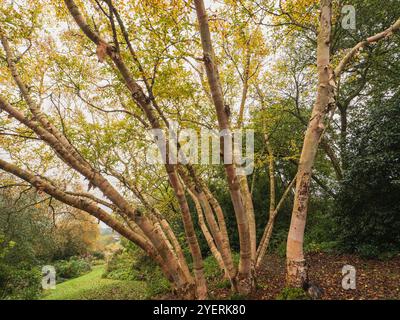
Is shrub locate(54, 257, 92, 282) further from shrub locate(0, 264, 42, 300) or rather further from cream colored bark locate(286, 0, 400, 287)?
cream colored bark locate(286, 0, 400, 287)

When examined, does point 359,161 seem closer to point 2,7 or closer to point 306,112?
point 306,112

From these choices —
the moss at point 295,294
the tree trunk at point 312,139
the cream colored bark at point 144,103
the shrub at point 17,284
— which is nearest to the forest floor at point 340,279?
the moss at point 295,294

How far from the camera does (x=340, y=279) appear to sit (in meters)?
5.29

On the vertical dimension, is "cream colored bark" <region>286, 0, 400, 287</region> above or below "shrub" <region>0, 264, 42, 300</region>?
above

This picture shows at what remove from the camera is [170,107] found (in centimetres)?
643

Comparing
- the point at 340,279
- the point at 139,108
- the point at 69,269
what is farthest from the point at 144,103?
the point at 69,269

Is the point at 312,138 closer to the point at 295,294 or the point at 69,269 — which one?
the point at 295,294

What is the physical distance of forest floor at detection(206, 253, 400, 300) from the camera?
4430 mm

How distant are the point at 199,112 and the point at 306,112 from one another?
16.3 ft

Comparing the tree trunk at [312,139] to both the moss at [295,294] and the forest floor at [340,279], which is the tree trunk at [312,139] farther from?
the forest floor at [340,279]

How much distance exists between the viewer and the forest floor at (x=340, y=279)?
4.43 meters

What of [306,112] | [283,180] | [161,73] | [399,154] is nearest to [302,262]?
[161,73]

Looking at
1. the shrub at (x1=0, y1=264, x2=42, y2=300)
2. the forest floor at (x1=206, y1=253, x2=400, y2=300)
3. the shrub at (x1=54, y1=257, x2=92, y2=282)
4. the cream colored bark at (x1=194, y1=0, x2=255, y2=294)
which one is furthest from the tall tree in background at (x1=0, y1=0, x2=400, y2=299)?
the shrub at (x1=54, y1=257, x2=92, y2=282)

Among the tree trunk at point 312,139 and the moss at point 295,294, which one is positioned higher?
the tree trunk at point 312,139
